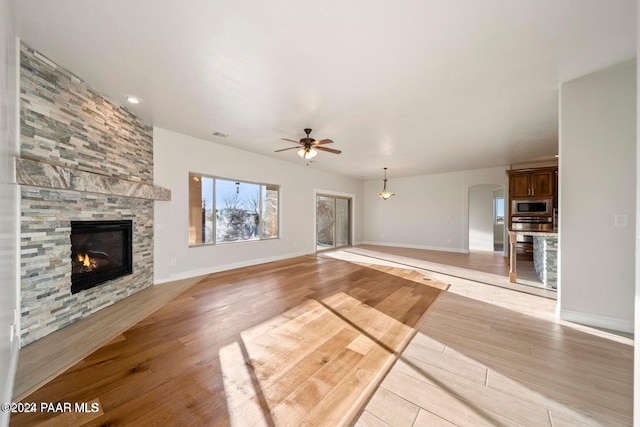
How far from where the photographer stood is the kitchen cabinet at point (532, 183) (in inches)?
238

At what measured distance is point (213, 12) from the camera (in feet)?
5.95

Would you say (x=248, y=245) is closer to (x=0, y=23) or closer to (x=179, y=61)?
(x=179, y=61)

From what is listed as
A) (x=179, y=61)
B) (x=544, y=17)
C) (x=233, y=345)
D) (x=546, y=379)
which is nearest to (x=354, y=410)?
Result: (x=233, y=345)

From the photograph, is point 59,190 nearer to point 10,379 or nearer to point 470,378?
point 10,379

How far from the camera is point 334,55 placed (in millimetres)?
2281

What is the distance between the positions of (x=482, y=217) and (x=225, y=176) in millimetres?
9701

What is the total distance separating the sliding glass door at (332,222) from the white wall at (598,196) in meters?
6.16

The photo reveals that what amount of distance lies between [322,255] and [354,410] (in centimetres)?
584

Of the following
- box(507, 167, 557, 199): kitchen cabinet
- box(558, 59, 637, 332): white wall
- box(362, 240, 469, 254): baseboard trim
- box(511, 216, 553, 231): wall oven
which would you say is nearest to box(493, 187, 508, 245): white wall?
box(362, 240, 469, 254): baseboard trim

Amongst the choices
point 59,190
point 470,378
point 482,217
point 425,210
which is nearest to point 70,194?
point 59,190

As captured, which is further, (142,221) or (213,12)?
(142,221)

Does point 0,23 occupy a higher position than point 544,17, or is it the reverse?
point 544,17

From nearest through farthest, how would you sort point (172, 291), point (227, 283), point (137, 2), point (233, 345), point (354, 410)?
point (354, 410), point (137, 2), point (233, 345), point (172, 291), point (227, 283)

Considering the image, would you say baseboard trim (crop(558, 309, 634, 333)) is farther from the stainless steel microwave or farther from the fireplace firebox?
the fireplace firebox
